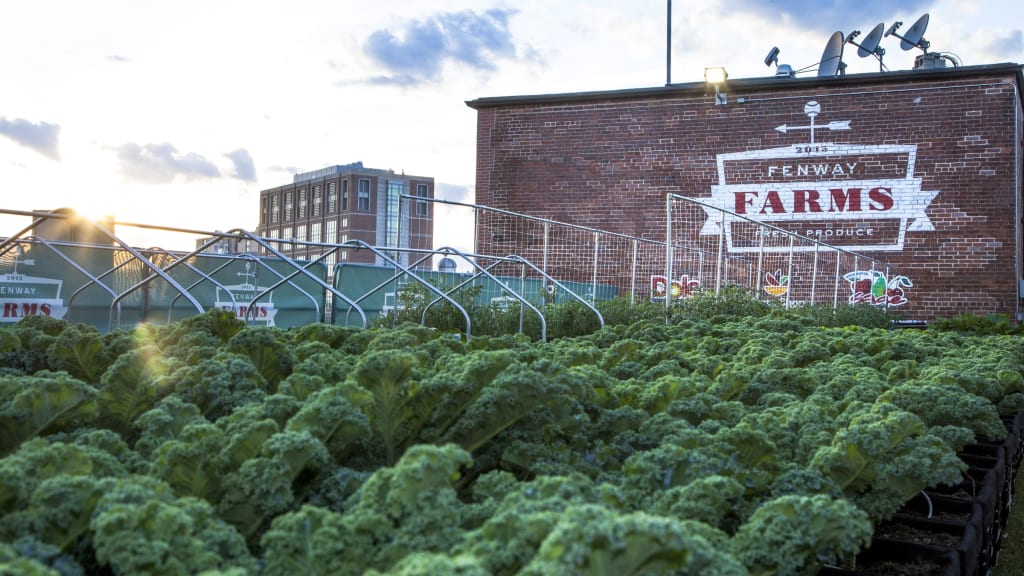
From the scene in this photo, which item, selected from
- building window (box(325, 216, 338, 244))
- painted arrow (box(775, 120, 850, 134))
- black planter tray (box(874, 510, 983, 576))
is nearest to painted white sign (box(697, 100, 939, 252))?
painted arrow (box(775, 120, 850, 134))

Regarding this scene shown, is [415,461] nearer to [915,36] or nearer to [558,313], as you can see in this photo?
[558,313]

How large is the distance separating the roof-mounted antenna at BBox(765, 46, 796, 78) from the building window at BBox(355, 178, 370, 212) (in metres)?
88.2

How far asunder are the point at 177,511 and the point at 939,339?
6390mm

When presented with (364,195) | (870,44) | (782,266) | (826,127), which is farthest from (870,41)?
(364,195)

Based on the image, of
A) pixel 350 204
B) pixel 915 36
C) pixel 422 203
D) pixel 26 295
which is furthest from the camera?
pixel 422 203

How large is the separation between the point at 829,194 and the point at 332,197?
95.3 m

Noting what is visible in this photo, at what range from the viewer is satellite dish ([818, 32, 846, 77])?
19188 millimetres

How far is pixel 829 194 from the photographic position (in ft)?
58.6

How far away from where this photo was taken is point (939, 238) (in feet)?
56.6

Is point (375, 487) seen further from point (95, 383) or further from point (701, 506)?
point (95, 383)

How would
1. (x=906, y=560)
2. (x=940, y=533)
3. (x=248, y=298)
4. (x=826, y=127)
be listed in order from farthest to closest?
(x=826, y=127)
(x=248, y=298)
(x=940, y=533)
(x=906, y=560)

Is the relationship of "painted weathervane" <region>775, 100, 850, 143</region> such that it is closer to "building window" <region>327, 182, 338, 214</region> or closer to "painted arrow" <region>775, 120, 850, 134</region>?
"painted arrow" <region>775, 120, 850, 134</region>

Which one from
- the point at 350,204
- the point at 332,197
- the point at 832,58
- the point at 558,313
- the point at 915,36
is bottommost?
the point at 558,313

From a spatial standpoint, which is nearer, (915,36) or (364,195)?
(915,36)
